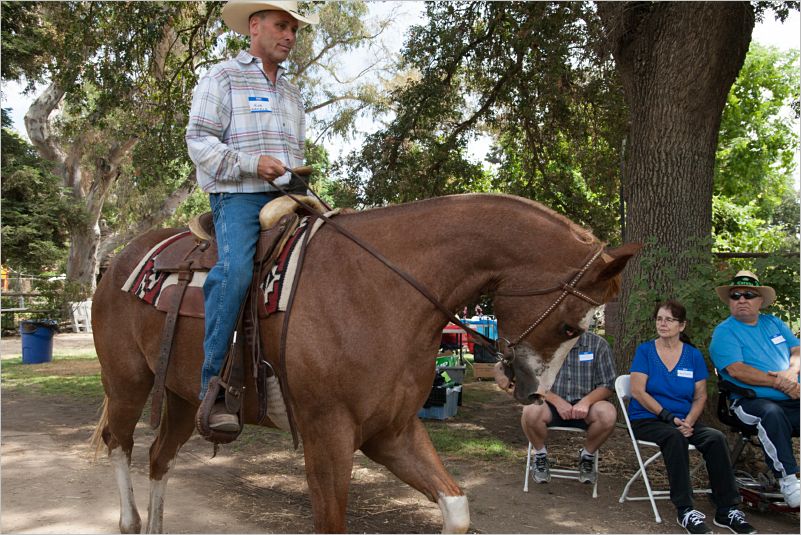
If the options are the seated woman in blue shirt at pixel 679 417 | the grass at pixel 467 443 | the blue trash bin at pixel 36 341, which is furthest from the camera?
the blue trash bin at pixel 36 341

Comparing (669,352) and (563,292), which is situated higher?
(563,292)

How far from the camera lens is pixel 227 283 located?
3.10 meters

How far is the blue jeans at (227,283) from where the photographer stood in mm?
3104

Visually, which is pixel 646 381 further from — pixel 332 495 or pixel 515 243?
pixel 332 495

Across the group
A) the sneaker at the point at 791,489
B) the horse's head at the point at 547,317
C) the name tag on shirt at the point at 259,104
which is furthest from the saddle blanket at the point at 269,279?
the sneaker at the point at 791,489

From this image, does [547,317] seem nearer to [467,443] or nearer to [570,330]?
[570,330]

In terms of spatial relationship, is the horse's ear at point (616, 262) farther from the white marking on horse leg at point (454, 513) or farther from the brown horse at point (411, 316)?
the white marking on horse leg at point (454, 513)

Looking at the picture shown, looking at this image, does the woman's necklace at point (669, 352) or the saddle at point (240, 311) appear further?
the woman's necklace at point (669, 352)

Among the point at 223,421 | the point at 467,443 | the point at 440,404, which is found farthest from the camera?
the point at 440,404

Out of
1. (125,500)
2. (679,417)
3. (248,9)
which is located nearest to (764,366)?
(679,417)

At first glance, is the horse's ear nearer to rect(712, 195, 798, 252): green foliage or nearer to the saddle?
the saddle

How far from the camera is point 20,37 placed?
1448 centimetres

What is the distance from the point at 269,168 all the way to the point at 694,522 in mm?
3840

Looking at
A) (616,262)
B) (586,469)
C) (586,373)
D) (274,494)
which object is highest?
(616,262)
